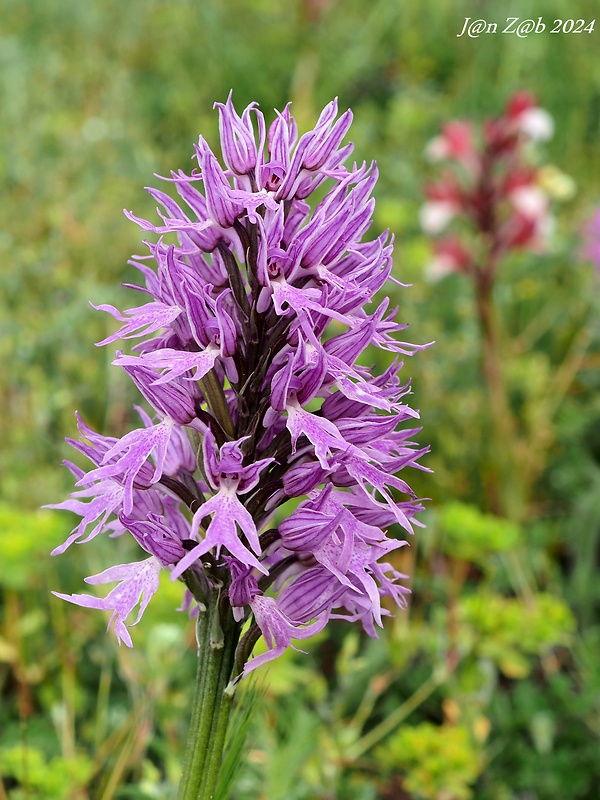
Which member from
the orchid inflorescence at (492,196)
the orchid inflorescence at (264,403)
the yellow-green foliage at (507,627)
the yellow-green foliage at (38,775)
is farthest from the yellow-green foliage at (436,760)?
the orchid inflorescence at (492,196)

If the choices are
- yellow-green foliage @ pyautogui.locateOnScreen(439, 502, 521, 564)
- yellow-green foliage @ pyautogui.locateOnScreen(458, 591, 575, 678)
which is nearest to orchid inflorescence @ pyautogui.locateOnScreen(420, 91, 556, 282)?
yellow-green foliage @ pyautogui.locateOnScreen(439, 502, 521, 564)

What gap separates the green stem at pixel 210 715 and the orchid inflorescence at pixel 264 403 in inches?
0.9

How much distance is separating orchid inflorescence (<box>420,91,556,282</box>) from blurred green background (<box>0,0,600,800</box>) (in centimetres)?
37

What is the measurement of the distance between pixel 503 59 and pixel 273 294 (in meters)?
6.63

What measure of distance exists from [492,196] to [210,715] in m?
2.69

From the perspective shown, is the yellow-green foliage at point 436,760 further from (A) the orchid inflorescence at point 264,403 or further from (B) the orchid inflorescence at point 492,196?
(B) the orchid inflorescence at point 492,196

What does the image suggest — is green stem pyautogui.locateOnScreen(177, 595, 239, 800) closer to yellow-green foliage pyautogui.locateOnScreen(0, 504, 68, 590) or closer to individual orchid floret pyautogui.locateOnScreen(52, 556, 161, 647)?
individual orchid floret pyautogui.locateOnScreen(52, 556, 161, 647)

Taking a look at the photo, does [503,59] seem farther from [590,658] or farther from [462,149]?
[590,658]

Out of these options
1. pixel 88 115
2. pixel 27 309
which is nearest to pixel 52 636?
pixel 27 309

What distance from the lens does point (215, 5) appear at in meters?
7.44

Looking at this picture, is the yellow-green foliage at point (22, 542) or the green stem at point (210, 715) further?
the yellow-green foliage at point (22, 542)

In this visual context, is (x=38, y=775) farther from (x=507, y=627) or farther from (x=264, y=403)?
(x=507, y=627)

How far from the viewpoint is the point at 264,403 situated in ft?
3.73

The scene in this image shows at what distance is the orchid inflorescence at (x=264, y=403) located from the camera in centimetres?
109
